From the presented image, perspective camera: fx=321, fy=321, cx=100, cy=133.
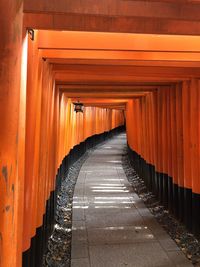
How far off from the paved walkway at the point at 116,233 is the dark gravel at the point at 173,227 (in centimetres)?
13

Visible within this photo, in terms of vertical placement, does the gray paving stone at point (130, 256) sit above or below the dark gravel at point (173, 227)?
below

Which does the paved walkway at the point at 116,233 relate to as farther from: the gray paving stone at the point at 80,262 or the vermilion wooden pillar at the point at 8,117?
the vermilion wooden pillar at the point at 8,117

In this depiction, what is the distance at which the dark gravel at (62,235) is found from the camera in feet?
16.7

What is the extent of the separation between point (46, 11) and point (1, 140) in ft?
4.27

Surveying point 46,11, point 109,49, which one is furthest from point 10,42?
point 109,49

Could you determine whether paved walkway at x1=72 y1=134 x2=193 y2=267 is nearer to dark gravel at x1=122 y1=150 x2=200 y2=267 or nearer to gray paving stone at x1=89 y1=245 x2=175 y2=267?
gray paving stone at x1=89 y1=245 x2=175 y2=267

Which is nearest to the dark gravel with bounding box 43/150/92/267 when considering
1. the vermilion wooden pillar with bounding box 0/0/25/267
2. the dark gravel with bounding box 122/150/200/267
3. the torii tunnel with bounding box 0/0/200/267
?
the torii tunnel with bounding box 0/0/200/267

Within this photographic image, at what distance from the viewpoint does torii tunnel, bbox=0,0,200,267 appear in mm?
1859

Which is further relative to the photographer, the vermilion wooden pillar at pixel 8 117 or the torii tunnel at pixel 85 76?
the torii tunnel at pixel 85 76

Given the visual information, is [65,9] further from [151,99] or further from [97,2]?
[151,99]

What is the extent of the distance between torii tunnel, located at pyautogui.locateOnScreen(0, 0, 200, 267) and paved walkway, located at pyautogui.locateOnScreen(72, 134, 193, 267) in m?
0.70

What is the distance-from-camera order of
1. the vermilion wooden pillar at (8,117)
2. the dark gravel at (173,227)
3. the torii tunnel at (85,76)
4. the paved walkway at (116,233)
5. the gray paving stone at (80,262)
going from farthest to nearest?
the dark gravel at (173,227) < the paved walkway at (116,233) < the gray paving stone at (80,262) < the torii tunnel at (85,76) < the vermilion wooden pillar at (8,117)

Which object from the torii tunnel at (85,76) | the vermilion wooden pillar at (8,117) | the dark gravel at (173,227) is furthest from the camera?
the dark gravel at (173,227)

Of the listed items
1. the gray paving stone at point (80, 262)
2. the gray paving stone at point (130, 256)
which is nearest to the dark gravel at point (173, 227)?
the gray paving stone at point (130, 256)
